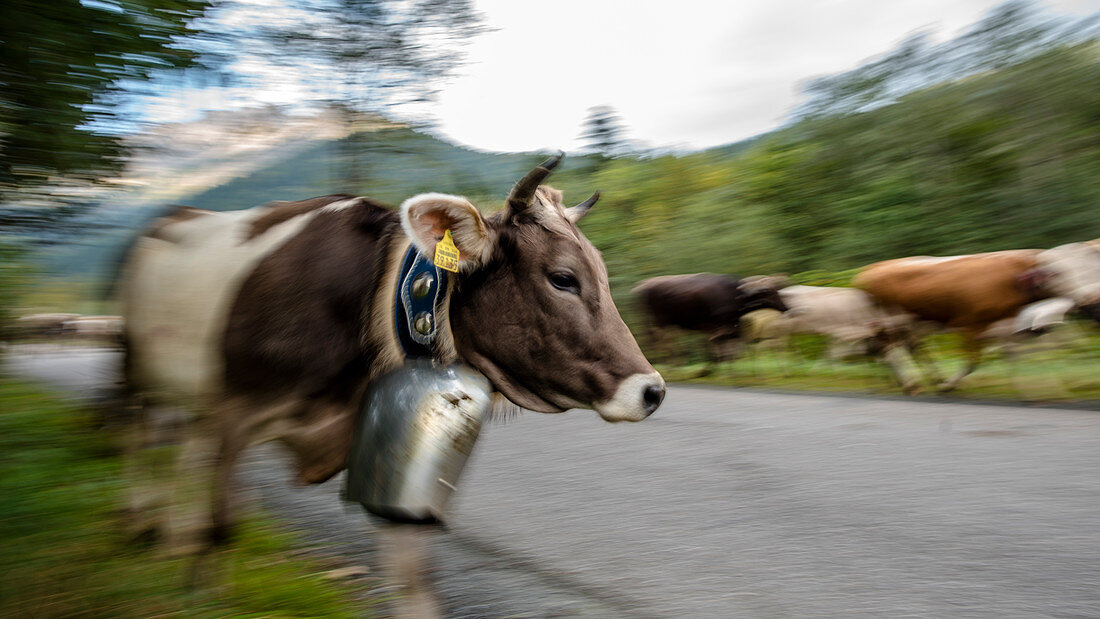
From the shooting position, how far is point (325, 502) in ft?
15.8

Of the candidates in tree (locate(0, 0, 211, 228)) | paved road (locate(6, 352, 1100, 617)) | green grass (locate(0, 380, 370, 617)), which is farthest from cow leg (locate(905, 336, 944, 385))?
tree (locate(0, 0, 211, 228))

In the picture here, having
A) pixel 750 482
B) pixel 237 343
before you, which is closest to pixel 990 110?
pixel 750 482

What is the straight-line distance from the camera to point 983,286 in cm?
838

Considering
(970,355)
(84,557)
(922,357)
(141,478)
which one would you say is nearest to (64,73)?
(84,557)

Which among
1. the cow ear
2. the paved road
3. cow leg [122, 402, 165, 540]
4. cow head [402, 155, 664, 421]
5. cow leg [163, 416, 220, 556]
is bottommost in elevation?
the paved road

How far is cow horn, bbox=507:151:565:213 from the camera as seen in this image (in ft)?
8.62

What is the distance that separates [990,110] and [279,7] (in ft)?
35.6

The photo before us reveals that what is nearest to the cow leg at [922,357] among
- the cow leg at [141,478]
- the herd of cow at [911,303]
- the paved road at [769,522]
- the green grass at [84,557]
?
the herd of cow at [911,303]

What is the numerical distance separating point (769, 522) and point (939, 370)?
7.84m

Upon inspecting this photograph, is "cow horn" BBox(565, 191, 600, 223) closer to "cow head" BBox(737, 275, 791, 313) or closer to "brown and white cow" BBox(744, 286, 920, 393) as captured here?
"brown and white cow" BBox(744, 286, 920, 393)

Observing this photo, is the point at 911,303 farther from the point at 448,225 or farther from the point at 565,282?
the point at 448,225

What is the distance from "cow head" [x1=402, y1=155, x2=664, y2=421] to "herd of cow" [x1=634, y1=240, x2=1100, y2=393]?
6940 mm

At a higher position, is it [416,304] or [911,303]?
[416,304]

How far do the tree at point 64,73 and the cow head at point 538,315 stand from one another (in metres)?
1.06
